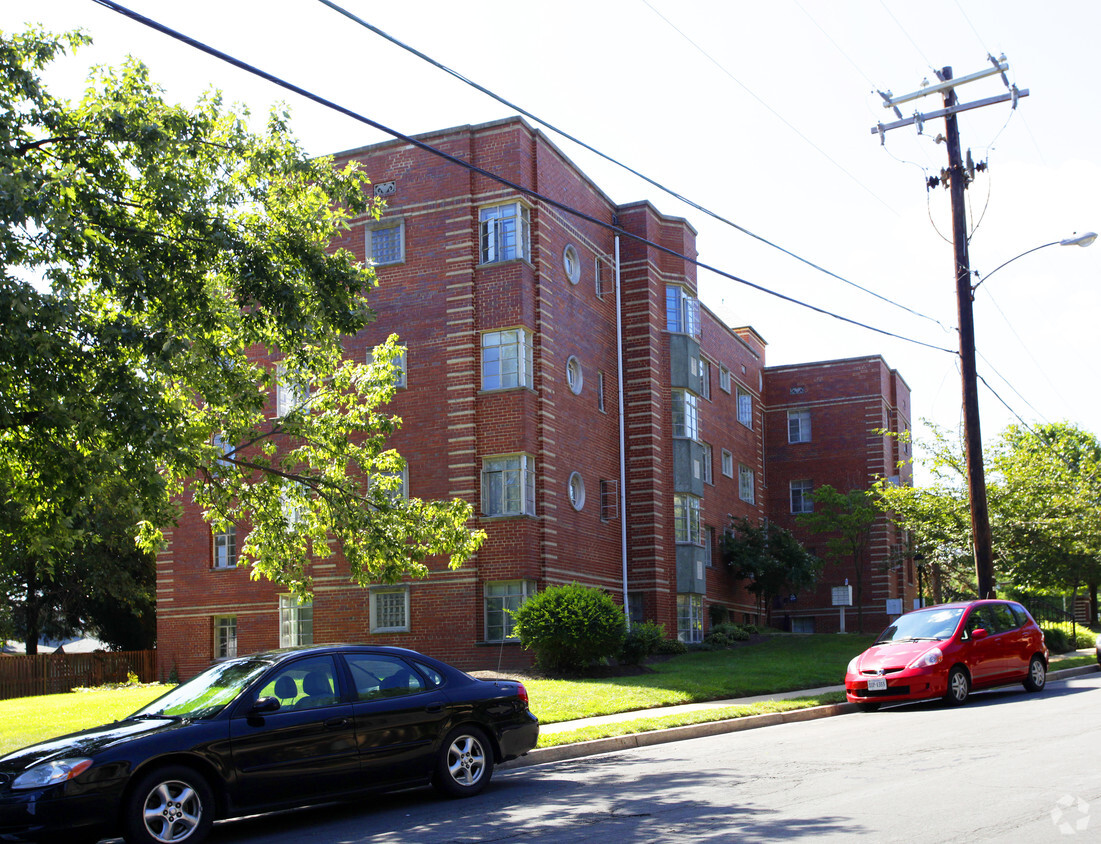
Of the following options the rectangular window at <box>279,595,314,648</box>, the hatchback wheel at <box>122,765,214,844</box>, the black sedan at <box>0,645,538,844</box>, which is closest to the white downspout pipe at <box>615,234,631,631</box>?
the rectangular window at <box>279,595,314,648</box>

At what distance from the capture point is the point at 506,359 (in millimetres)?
26578

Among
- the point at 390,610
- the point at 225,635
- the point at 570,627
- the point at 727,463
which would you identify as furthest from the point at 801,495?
the point at 570,627

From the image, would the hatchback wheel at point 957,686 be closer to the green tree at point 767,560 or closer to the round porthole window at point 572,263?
the round porthole window at point 572,263

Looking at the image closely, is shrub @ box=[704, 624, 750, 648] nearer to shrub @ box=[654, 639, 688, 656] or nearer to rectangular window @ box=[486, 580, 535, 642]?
shrub @ box=[654, 639, 688, 656]

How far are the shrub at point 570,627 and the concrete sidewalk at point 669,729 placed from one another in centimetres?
419

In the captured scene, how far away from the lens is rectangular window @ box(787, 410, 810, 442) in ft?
153

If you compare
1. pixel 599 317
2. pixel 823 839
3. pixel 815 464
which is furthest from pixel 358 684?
pixel 815 464

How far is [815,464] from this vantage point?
151 feet

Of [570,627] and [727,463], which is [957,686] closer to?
[570,627]

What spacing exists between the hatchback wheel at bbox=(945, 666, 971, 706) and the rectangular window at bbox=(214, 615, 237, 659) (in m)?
19.0

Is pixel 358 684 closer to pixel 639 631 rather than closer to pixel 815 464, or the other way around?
pixel 639 631

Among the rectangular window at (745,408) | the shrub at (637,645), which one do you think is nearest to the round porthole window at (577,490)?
the shrub at (637,645)

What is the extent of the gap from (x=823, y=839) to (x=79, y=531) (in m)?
9.52

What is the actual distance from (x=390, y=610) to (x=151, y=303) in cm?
1524
